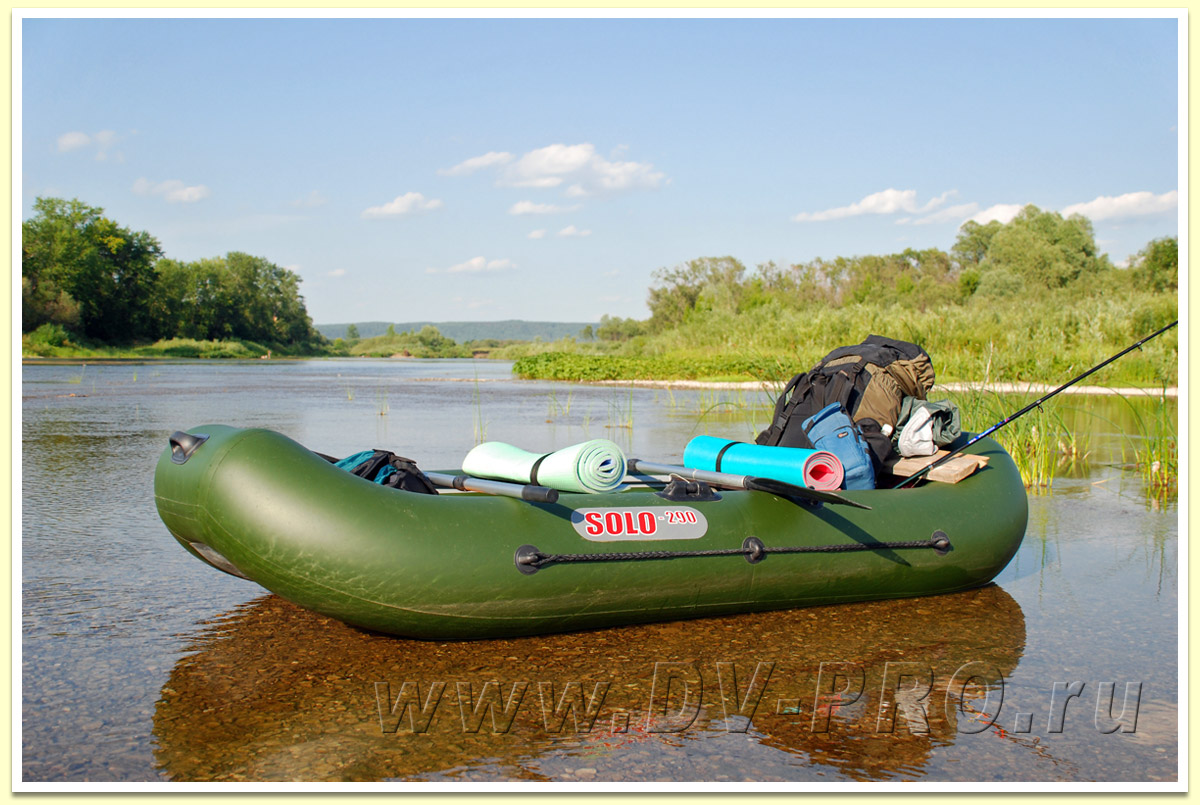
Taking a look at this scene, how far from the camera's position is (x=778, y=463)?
398 centimetres

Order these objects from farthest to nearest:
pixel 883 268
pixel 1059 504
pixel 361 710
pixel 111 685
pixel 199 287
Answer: pixel 199 287
pixel 883 268
pixel 1059 504
pixel 111 685
pixel 361 710

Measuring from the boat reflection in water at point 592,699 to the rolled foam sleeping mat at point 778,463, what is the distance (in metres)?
0.61

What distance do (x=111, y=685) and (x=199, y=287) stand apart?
64.2m

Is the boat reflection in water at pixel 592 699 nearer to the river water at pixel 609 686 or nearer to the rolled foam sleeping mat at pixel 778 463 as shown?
the river water at pixel 609 686

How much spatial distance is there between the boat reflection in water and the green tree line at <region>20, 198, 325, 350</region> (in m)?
39.0

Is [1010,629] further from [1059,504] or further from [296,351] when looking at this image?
[296,351]

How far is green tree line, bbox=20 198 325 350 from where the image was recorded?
41912 mm

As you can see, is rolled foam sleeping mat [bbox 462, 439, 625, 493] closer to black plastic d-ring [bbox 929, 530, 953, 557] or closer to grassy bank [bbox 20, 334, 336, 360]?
black plastic d-ring [bbox 929, 530, 953, 557]

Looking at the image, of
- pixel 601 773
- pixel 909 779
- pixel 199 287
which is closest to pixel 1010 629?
pixel 909 779

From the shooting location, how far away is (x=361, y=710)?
293 centimetres

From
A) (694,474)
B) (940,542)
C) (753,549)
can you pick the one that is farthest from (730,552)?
(940,542)

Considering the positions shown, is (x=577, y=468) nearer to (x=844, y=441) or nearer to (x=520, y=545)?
(x=520, y=545)

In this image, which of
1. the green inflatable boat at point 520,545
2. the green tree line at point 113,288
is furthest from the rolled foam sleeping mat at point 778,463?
the green tree line at point 113,288

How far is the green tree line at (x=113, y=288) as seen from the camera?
41.9 meters
